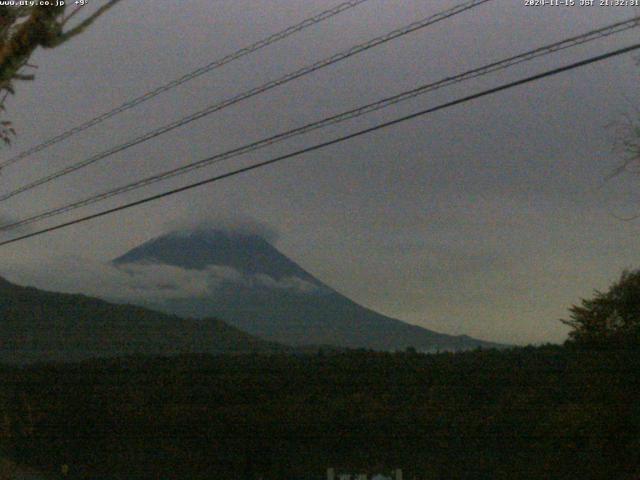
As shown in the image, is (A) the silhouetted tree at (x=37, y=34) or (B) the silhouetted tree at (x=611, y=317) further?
(B) the silhouetted tree at (x=611, y=317)

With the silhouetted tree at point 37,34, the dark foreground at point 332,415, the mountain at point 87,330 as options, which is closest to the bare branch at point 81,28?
the silhouetted tree at point 37,34

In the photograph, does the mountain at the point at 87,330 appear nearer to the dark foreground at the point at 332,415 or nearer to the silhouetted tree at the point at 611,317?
the dark foreground at the point at 332,415

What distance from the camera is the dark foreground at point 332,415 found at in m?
11.3

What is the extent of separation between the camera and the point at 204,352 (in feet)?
52.2

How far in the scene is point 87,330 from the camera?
18.4 metres

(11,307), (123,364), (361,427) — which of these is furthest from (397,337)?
(11,307)

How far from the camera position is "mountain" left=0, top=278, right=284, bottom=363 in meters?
17.4

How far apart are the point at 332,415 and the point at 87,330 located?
7.59 meters

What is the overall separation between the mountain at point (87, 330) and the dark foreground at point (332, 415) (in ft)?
6.33

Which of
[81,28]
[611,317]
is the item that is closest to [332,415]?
[611,317]

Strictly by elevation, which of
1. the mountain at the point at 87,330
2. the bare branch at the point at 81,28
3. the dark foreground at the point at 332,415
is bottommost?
the dark foreground at the point at 332,415

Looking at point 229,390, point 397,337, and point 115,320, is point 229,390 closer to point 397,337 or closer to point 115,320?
point 397,337

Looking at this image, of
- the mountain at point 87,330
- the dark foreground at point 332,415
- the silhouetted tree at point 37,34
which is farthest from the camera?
the mountain at point 87,330

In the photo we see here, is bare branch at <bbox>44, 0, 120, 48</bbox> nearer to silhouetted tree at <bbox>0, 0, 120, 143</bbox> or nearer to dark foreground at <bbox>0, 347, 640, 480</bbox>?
silhouetted tree at <bbox>0, 0, 120, 143</bbox>
